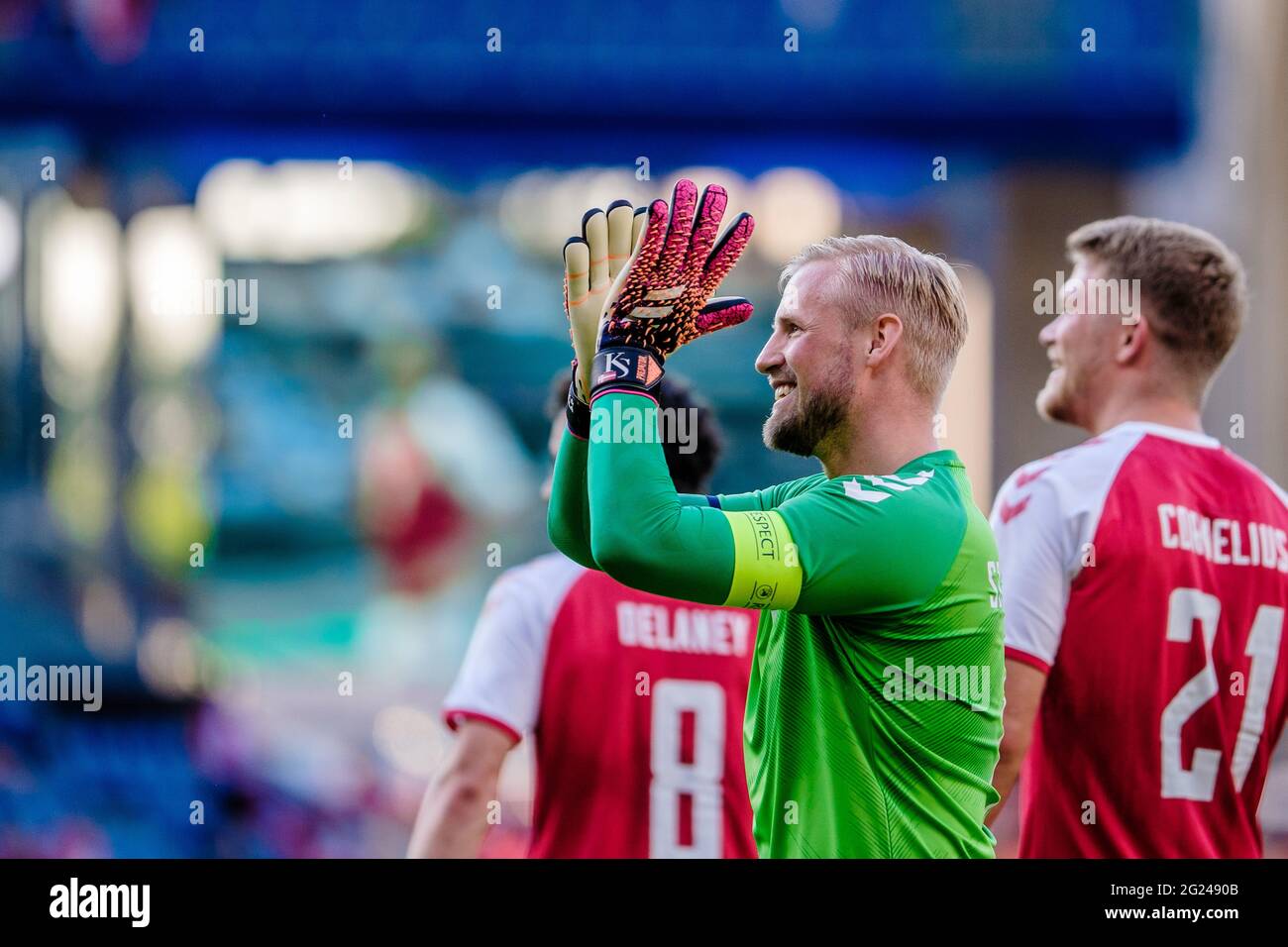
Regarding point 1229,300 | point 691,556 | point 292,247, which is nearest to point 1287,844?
point 1229,300

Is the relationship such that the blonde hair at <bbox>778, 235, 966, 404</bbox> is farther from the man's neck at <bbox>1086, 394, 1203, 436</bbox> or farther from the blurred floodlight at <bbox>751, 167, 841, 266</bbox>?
the blurred floodlight at <bbox>751, 167, 841, 266</bbox>

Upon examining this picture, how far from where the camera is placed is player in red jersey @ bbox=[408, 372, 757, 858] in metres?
3.42

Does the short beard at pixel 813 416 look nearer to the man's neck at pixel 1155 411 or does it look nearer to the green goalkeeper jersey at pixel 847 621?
the green goalkeeper jersey at pixel 847 621

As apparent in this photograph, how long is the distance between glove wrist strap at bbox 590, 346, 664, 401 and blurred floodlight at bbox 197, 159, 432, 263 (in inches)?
277

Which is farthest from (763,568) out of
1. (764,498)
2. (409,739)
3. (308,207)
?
(308,207)

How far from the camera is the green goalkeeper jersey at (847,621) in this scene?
225cm

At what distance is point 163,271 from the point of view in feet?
29.3

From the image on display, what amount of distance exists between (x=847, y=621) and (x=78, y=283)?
310 inches

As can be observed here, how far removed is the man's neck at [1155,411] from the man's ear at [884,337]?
112cm

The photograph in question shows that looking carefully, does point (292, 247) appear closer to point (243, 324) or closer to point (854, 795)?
point (243, 324)

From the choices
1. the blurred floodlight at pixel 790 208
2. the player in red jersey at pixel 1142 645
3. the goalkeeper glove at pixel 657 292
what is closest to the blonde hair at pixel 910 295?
the goalkeeper glove at pixel 657 292

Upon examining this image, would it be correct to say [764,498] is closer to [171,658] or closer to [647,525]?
[647,525]

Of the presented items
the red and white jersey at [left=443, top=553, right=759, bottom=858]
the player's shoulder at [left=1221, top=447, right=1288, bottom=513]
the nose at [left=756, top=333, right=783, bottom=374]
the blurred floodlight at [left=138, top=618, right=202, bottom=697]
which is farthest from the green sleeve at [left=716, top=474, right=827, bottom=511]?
the blurred floodlight at [left=138, top=618, right=202, bottom=697]

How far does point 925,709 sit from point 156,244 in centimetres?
781
